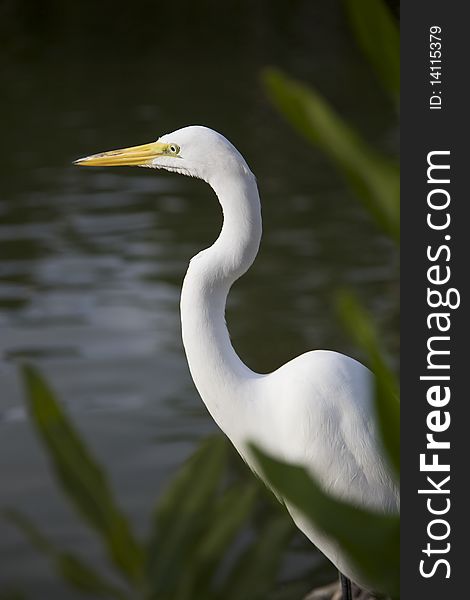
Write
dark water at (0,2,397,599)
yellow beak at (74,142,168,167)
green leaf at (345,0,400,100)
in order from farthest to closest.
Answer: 1. dark water at (0,2,397,599)
2. yellow beak at (74,142,168,167)
3. green leaf at (345,0,400,100)

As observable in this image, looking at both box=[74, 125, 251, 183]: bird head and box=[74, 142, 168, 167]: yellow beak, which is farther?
box=[74, 142, 168, 167]: yellow beak

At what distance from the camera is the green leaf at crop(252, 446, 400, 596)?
10.4 inches

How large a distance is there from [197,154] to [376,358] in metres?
1.45

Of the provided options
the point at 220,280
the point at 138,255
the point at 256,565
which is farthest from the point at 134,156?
the point at 138,255

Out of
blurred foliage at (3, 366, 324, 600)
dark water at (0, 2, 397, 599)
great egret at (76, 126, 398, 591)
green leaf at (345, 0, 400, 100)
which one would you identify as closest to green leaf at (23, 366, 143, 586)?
blurred foliage at (3, 366, 324, 600)

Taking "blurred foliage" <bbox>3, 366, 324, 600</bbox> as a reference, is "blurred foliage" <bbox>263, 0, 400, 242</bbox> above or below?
above

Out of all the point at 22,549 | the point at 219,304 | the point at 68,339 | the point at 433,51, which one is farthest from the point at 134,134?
the point at 433,51

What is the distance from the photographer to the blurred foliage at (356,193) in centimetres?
26

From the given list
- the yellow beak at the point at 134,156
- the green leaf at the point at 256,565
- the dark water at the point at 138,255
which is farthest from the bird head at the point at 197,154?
the green leaf at the point at 256,565

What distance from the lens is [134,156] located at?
73.7 inches

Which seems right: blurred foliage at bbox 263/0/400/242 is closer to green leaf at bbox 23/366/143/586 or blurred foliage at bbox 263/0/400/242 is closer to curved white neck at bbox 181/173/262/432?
green leaf at bbox 23/366/143/586

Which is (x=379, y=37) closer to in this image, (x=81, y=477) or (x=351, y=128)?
(x=351, y=128)

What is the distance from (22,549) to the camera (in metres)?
2.78

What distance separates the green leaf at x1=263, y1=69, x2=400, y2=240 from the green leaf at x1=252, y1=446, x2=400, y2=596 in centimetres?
7
